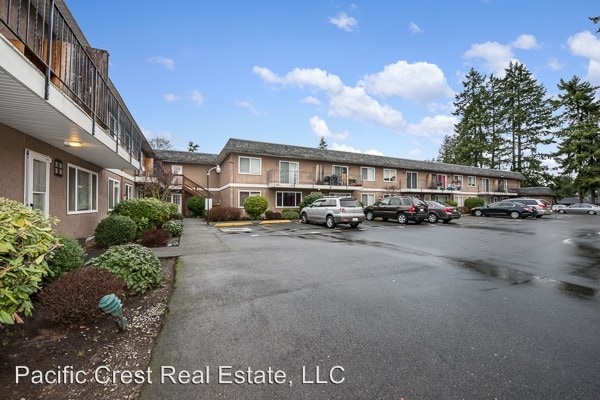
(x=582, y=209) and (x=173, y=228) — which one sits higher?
(x=582, y=209)

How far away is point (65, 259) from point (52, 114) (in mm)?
2844

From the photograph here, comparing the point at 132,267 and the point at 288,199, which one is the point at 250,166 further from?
the point at 132,267

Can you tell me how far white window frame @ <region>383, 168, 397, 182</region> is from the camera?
30156 mm

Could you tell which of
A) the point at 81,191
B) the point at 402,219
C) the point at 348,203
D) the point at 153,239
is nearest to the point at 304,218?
the point at 348,203

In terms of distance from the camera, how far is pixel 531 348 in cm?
312

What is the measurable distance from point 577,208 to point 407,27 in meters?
38.4

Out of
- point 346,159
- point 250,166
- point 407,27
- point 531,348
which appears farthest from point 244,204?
point 531,348

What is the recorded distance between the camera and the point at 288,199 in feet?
82.8

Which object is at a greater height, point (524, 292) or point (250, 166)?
point (250, 166)

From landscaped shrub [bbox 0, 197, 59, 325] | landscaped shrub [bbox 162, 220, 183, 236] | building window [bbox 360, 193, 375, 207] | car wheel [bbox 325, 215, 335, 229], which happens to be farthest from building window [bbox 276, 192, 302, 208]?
landscaped shrub [bbox 0, 197, 59, 325]

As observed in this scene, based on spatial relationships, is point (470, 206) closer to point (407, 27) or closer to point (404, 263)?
point (407, 27)

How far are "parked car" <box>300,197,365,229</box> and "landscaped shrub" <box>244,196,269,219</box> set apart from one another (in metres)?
A: 5.45

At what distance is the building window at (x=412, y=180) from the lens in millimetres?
31506

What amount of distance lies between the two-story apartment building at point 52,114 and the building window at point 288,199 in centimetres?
1501
